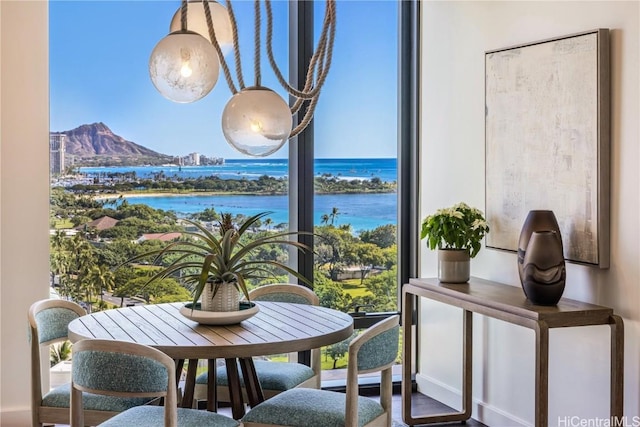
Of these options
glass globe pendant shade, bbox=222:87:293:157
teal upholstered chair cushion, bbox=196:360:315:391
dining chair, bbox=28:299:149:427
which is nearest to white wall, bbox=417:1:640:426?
teal upholstered chair cushion, bbox=196:360:315:391

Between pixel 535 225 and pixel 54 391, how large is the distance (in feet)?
6.92

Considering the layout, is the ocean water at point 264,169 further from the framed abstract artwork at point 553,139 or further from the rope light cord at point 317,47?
the rope light cord at point 317,47

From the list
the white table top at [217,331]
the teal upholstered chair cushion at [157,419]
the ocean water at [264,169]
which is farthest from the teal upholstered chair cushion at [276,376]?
the ocean water at [264,169]

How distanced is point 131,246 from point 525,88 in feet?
7.43

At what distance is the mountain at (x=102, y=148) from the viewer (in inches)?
164

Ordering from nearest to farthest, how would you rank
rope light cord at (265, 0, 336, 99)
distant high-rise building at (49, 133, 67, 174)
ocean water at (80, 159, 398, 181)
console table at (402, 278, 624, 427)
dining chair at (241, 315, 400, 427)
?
1. rope light cord at (265, 0, 336, 99)
2. dining chair at (241, 315, 400, 427)
3. console table at (402, 278, 624, 427)
4. distant high-rise building at (49, 133, 67, 174)
5. ocean water at (80, 159, 398, 181)

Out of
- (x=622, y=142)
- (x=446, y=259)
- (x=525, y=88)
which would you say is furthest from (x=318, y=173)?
(x=622, y=142)

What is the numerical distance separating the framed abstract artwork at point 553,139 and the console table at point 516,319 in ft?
0.87

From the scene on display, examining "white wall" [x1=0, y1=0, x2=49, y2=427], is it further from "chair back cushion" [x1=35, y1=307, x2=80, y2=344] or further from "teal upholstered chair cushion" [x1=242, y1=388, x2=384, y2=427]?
"teal upholstered chair cushion" [x1=242, y1=388, x2=384, y2=427]

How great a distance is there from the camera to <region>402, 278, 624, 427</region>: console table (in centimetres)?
302

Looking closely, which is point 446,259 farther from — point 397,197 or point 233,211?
point 233,211

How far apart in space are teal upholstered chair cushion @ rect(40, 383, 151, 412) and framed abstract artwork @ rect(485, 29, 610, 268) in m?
1.96

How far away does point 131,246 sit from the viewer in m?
4.29

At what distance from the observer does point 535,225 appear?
3.31 m
